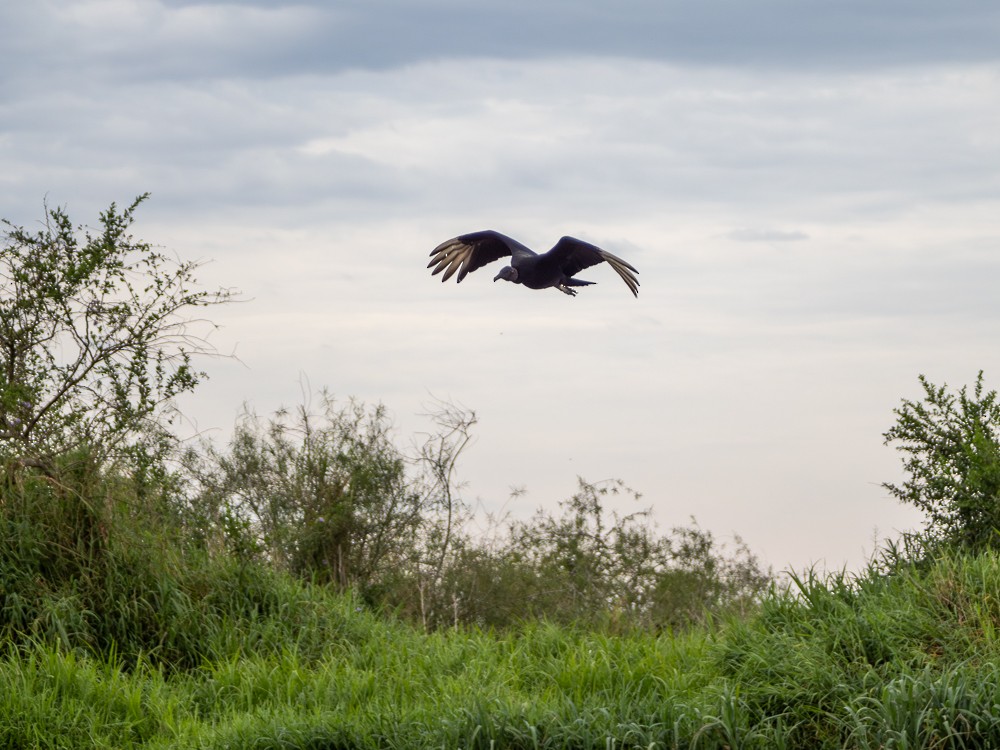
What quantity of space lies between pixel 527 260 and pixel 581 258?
2.35 feet

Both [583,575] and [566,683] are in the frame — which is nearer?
[566,683]

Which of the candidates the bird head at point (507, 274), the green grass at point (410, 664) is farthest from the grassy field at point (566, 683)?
the bird head at point (507, 274)

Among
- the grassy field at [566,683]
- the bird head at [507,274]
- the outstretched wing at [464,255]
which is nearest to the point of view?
the grassy field at [566,683]

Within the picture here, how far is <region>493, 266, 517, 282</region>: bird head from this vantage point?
867cm

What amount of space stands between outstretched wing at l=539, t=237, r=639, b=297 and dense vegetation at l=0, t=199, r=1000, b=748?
260 centimetres

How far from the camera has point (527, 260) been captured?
880cm

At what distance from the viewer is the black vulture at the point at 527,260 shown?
8.81 meters

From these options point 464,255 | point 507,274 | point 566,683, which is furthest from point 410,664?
point 464,255

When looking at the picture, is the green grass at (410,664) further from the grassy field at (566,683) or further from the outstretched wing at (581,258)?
the outstretched wing at (581,258)

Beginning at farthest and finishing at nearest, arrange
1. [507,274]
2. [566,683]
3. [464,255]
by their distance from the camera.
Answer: [464,255] → [507,274] → [566,683]

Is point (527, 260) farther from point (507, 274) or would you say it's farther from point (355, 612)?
point (355, 612)

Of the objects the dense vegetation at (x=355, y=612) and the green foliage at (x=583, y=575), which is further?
the green foliage at (x=583, y=575)

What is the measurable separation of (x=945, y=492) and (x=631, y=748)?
16.8 ft

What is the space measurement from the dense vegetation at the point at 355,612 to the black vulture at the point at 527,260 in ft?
7.77
